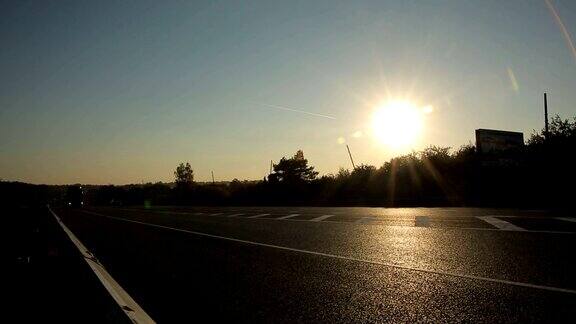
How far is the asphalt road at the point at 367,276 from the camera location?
4.01m

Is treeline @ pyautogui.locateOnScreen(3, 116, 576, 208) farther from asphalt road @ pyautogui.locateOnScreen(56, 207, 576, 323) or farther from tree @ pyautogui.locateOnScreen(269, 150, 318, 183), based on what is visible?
tree @ pyautogui.locateOnScreen(269, 150, 318, 183)

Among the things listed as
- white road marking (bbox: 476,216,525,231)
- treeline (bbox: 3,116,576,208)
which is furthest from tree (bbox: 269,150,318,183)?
white road marking (bbox: 476,216,525,231)

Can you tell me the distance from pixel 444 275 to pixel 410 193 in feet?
93.6

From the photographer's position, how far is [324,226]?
12.6 m

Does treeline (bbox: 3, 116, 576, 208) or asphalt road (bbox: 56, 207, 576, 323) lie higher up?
treeline (bbox: 3, 116, 576, 208)

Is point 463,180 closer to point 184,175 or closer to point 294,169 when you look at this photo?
point 294,169

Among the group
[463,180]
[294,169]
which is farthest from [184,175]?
[463,180]

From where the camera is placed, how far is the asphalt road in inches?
158

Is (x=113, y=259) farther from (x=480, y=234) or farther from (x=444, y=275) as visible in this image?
(x=480, y=234)

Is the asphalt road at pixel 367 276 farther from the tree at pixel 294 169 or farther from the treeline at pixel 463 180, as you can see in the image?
the tree at pixel 294 169

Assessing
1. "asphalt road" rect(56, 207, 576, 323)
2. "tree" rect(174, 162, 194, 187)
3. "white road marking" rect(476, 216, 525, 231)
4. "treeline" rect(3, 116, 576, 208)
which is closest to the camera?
"asphalt road" rect(56, 207, 576, 323)

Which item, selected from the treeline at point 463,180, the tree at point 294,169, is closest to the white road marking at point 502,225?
the treeline at point 463,180

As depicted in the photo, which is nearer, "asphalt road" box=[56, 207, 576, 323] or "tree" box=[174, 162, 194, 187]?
"asphalt road" box=[56, 207, 576, 323]

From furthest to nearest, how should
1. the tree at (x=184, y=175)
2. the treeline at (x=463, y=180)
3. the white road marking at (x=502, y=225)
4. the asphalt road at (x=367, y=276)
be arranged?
the tree at (x=184, y=175)
the treeline at (x=463, y=180)
the white road marking at (x=502, y=225)
the asphalt road at (x=367, y=276)
